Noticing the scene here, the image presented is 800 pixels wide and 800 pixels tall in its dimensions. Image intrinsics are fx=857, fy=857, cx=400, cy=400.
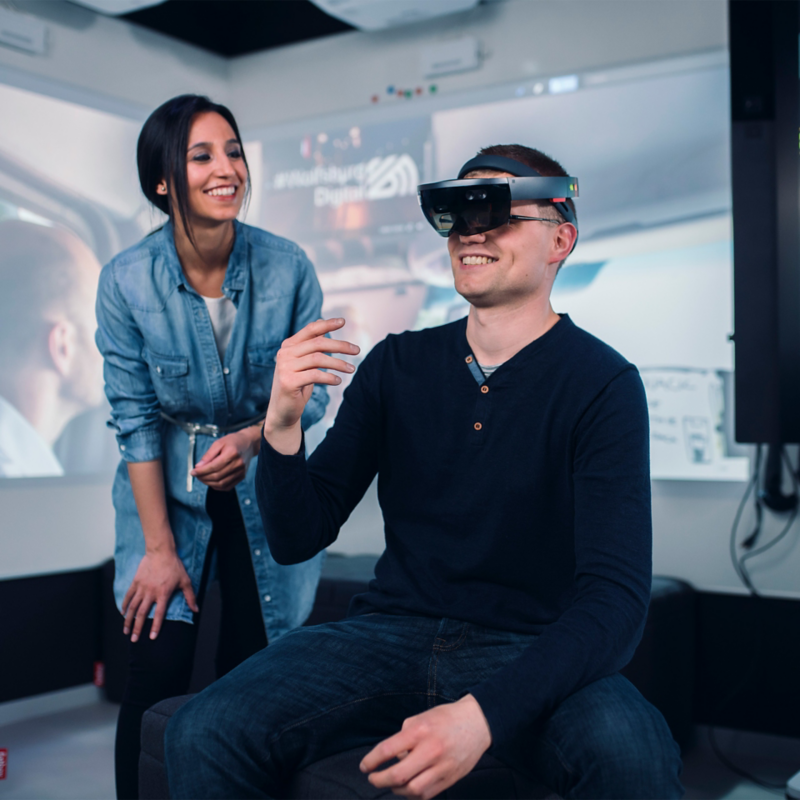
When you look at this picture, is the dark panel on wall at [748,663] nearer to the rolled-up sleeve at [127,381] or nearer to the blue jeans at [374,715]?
the blue jeans at [374,715]

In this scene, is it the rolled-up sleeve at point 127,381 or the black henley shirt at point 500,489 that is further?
the rolled-up sleeve at point 127,381

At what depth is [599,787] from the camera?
109cm

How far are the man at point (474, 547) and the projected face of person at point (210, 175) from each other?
1.52ft

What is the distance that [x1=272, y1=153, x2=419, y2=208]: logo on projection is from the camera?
3582 mm

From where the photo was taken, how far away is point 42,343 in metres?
3.24

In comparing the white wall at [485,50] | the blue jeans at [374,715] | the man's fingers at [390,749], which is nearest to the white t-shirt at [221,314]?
the blue jeans at [374,715]

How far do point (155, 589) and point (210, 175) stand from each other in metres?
0.85

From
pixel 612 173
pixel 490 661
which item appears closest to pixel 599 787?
pixel 490 661

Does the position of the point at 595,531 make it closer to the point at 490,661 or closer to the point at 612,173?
the point at 490,661

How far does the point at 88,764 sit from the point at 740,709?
210 centimetres

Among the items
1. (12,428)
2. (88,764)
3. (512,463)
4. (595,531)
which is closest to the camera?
(595,531)

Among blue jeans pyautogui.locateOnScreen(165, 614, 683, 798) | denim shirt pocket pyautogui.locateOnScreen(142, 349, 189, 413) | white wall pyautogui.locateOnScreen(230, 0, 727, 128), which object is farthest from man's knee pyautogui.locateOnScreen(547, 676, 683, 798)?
white wall pyautogui.locateOnScreen(230, 0, 727, 128)

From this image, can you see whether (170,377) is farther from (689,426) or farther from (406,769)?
(689,426)

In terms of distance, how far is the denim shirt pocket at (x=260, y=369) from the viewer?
6.01 ft
